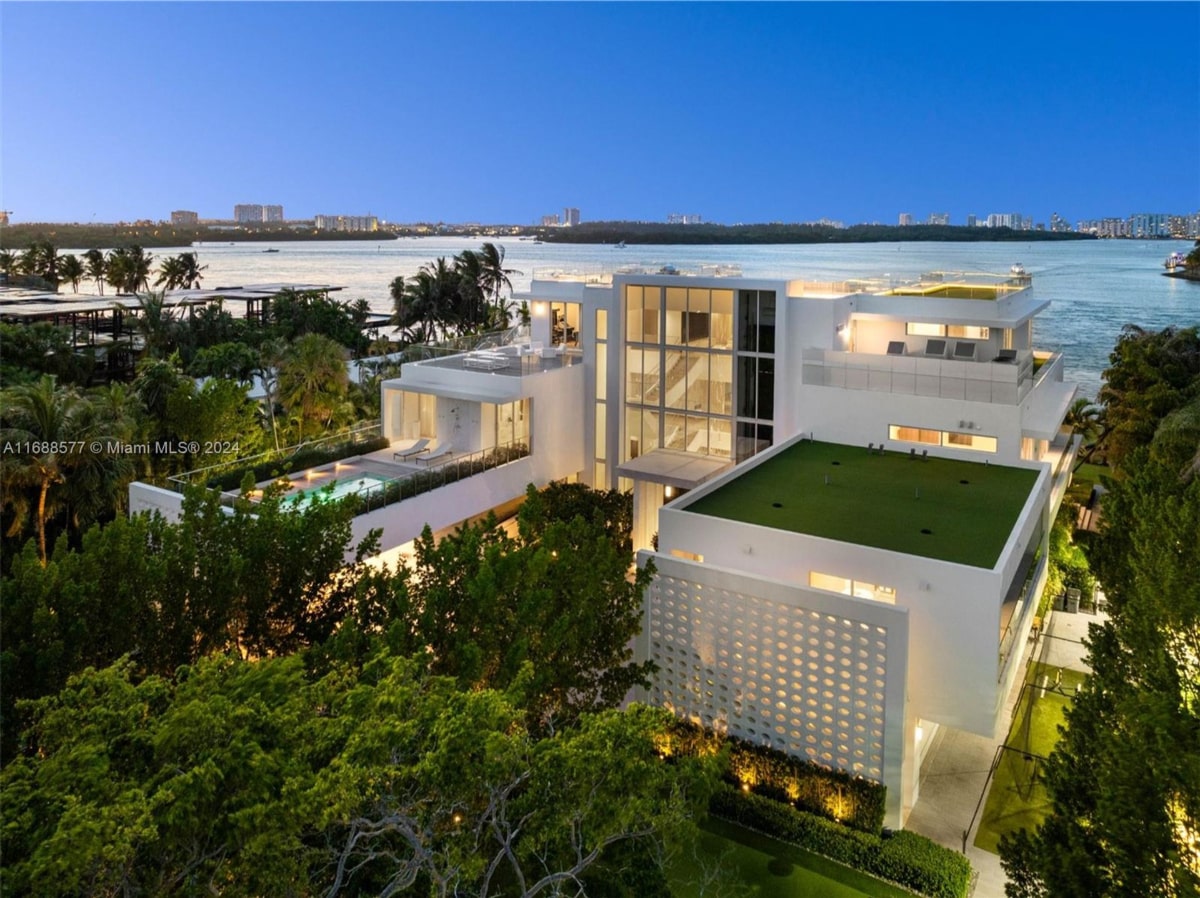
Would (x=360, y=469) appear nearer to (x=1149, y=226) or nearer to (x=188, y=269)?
(x=188, y=269)

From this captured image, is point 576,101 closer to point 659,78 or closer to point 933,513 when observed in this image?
point 659,78

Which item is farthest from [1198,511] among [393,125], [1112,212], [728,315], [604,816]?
[1112,212]

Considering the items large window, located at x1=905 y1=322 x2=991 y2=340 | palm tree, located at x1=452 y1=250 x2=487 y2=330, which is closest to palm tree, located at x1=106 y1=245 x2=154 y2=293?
palm tree, located at x1=452 y1=250 x2=487 y2=330

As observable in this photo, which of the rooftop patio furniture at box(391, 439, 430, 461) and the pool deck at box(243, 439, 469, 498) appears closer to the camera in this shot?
the pool deck at box(243, 439, 469, 498)

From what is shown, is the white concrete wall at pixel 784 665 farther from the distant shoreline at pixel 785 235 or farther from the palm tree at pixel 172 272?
the palm tree at pixel 172 272

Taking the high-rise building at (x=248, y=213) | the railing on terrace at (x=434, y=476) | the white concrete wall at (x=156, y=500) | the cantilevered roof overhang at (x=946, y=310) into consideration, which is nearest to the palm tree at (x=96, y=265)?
the high-rise building at (x=248, y=213)

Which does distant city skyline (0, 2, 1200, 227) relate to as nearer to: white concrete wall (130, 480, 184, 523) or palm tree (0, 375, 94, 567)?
palm tree (0, 375, 94, 567)
